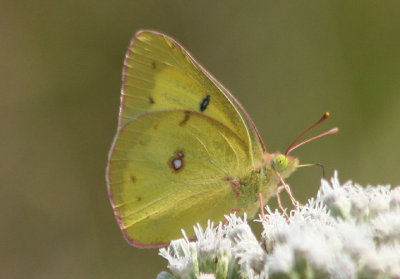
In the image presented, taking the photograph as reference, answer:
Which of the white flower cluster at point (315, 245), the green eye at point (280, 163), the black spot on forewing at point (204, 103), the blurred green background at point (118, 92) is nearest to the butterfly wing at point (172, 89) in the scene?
the black spot on forewing at point (204, 103)

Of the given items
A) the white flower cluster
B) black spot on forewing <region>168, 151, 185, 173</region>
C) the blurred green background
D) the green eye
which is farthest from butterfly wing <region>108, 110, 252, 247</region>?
the blurred green background

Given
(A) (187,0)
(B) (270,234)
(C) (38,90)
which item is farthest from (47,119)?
(B) (270,234)

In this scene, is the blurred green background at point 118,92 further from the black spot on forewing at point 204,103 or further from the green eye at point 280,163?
the black spot on forewing at point 204,103

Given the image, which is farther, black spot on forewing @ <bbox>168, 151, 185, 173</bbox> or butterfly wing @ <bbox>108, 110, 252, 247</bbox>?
black spot on forewing @ <bbox>168, 151, 185, 173</bbox>

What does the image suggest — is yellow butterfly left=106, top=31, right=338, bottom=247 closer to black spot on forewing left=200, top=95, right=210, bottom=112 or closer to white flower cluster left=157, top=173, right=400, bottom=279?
black spot on forewing left=200, top=95, right=210, bottom=112

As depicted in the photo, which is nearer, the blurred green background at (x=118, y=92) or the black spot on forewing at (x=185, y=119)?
the black spot on forewing at (x=185, y=119)
